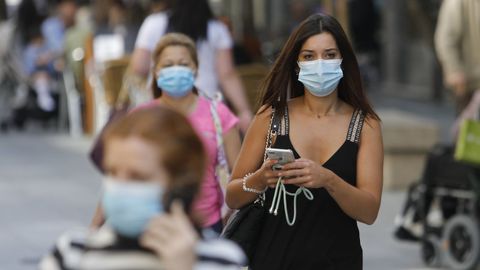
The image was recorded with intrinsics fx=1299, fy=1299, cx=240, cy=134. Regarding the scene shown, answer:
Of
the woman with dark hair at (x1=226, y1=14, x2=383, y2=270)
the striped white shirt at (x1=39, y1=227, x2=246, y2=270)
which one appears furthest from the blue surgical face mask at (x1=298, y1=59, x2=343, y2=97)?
the striped white shirt at (x1=39, y1=227, x2=246, y2=270)

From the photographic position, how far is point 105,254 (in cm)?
253

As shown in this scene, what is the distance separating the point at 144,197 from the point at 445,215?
6.24 meters

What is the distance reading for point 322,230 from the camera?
452 cm

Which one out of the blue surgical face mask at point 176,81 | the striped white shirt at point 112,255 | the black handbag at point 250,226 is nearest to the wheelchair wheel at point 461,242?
the blue surgical face mask at point 176,81

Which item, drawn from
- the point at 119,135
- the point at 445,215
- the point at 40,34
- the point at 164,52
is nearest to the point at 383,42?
the point at 40,34

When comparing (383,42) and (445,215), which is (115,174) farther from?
(383,42)

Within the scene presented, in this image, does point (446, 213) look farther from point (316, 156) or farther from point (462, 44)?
point (316, 156)

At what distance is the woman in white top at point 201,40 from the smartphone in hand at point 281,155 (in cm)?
277

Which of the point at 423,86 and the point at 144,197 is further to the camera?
the point at 423,86

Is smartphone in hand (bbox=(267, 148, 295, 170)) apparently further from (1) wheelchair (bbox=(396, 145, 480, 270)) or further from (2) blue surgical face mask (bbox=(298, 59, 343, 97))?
(1) wheelchair (bbox=(396, 145, 480, 270))

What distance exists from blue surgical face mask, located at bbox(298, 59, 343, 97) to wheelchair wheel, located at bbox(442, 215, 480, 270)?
344cm

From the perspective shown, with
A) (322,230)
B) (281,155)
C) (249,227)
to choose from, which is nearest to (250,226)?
(249,227)

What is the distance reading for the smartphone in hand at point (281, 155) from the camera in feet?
13.9

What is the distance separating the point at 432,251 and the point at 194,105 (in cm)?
312
